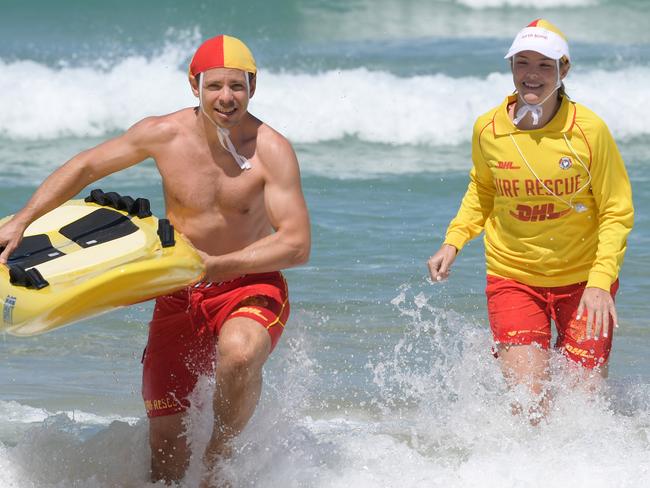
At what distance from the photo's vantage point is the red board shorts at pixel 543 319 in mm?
5246

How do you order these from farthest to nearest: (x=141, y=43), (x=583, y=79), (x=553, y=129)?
(x=141, y=43)
(x=583, y=79)
(x=553, y=129)

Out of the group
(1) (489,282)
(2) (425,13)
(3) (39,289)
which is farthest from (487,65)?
(3) (39,289)

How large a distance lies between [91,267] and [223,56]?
989 millimetres

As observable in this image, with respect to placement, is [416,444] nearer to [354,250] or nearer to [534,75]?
[534,75]

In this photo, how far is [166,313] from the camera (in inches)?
203

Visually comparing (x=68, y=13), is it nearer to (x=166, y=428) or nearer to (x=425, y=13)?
(x=425, y=13)

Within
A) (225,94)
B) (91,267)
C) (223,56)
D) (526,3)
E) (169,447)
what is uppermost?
(223,56)

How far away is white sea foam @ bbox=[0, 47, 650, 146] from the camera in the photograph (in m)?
15.0

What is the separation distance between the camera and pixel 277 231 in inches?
191

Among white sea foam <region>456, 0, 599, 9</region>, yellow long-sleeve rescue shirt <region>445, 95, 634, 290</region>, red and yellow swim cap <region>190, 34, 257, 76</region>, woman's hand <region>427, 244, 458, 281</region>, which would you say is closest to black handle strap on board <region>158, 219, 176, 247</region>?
red and yellow swim cap <region>190, 34, 257, 76</region>

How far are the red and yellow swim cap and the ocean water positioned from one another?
1.50m

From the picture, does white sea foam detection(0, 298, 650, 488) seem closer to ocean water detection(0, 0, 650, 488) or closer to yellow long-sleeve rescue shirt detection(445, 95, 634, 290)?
ocean water detection(0, 0, 650, 488)

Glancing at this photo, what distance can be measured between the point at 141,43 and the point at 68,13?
2004 mm

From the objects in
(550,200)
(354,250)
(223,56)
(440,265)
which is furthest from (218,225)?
(354,250)
